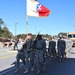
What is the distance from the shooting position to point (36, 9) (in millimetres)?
17875

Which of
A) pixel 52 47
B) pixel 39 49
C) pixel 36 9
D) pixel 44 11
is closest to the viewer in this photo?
pixel 39 49

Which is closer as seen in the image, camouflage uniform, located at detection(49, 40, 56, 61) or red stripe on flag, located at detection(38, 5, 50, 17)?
red stripe on flag, located at detection(38, 5, 50, 17)

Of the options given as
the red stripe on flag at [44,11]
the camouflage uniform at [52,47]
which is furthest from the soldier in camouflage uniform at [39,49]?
the camouflage uniform at [52,47]

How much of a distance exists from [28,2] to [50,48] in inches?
227

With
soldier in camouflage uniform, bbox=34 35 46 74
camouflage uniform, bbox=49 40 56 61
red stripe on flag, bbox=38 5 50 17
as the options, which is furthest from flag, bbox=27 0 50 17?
camouflage uniform, bbox=49 40 56 61

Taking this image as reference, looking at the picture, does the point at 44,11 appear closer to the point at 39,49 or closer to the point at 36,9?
the point at 36,9

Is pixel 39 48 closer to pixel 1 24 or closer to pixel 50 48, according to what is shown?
pixel 50 48

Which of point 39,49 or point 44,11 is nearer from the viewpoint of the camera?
point 39,49

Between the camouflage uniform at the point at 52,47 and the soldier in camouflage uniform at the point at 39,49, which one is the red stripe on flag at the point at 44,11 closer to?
the camouflage uniform at the point at 52,47

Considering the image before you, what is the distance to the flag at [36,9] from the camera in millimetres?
17281

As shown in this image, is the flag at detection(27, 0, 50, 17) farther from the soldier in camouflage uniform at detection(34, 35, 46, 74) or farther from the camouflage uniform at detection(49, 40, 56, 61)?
the camouflage uniform at detection(49, 40, 56, 61)

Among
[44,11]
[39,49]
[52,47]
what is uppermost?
[44,11]

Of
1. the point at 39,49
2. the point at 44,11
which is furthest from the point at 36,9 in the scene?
the point at 39,49

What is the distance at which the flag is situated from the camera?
17.3 m
